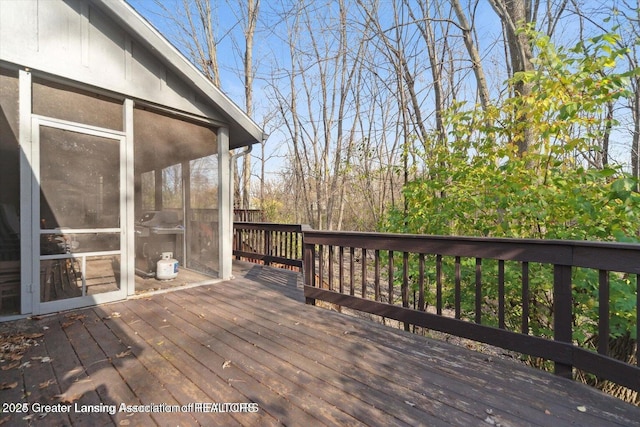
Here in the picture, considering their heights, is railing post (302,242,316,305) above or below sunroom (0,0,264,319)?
below

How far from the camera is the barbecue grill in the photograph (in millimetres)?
4699

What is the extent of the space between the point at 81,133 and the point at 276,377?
333 cm

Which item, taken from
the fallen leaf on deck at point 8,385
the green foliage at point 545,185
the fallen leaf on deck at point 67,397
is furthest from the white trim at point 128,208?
the green foliage at point 545,185

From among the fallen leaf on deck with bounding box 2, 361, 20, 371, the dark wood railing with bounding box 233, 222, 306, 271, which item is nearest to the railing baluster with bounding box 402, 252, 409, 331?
the dark wood railing with bounding box 233, 222, 306, 271

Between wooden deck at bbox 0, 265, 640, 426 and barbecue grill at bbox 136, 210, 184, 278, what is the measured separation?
189 cm

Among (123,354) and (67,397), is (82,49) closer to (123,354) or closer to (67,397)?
(123,354)

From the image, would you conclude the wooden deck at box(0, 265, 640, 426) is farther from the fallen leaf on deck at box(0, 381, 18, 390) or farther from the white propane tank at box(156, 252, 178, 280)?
the white propane tank at box(156, 252, 178, 280)

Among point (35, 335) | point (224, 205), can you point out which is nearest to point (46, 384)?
point (35, 335)

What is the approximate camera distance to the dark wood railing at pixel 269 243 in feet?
17.7

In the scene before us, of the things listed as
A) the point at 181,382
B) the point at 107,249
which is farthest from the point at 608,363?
the point at 107,249

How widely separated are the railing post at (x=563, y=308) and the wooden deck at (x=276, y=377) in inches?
3.6

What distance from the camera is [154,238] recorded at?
4824 mm

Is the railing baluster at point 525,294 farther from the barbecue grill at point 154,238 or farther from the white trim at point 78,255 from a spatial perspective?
the barbecue grill at point 154,238

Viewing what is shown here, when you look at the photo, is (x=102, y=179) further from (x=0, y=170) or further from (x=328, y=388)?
(x=328, y=388)
